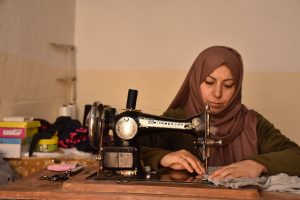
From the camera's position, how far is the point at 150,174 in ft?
4.02

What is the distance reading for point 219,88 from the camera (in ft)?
5.32

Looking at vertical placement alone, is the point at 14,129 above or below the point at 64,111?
below

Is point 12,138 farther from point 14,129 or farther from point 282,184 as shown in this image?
point 282,184

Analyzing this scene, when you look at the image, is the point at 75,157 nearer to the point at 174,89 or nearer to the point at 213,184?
the point at 213,184

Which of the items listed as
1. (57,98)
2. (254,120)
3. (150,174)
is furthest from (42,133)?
(254,120)

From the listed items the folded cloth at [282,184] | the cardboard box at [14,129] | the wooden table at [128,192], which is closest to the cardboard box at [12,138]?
the cardboard box at [14,129]

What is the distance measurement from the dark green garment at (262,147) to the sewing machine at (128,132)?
14 centimetres

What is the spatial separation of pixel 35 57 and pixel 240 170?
5.14 feet

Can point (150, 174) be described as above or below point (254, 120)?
below

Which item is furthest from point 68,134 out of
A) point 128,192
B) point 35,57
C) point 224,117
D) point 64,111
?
point 128,192

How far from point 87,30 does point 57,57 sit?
394mm

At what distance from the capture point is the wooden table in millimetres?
1016

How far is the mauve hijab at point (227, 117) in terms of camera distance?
1.64 meters

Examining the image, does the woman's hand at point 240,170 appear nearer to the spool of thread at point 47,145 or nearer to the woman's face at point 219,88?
the woman's face at point 219,88
